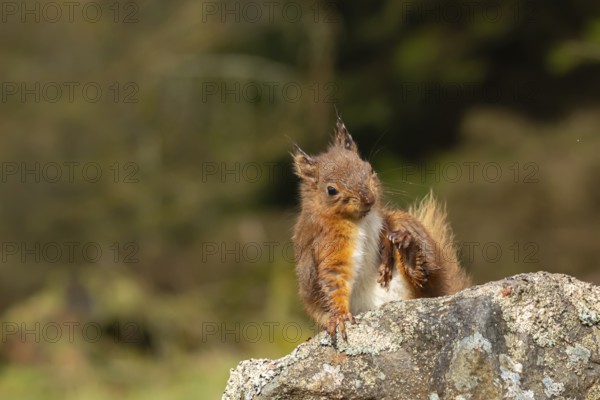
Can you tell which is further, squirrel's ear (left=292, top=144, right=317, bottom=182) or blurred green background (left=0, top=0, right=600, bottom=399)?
blurred green background (left=0, top=0, right=600, bottom=399)

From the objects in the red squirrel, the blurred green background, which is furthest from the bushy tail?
the blurred green background

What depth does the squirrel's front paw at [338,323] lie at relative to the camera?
340 cm

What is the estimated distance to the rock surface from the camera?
3121 millimetres

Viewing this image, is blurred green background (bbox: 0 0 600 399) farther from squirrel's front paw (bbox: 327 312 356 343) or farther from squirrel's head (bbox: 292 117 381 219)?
squirrel's front paw (bbox: 327 312 356 343)

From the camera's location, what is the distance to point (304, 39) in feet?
41.1

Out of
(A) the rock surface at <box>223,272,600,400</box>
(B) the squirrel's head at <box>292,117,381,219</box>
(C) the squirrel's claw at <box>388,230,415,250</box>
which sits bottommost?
(A) the rock surface at <box>223,272,600,400</box>

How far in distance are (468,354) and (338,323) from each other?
521 mm

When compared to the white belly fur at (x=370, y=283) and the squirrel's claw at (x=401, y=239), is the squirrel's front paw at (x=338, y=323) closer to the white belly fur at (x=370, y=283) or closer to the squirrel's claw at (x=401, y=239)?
the white belly fur at (x=370, y=283)

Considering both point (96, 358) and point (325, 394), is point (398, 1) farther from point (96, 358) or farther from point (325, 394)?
point (325, 394)

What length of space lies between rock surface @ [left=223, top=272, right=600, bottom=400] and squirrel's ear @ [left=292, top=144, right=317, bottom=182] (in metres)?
1.32

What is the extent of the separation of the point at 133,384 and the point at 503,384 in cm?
729

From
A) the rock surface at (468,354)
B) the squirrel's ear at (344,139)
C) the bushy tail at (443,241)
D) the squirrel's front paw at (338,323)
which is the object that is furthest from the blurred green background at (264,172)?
the rock surface at (468,354)

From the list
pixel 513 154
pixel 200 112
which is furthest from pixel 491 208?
pixel 200 112

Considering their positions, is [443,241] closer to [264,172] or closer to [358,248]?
[358,248]
